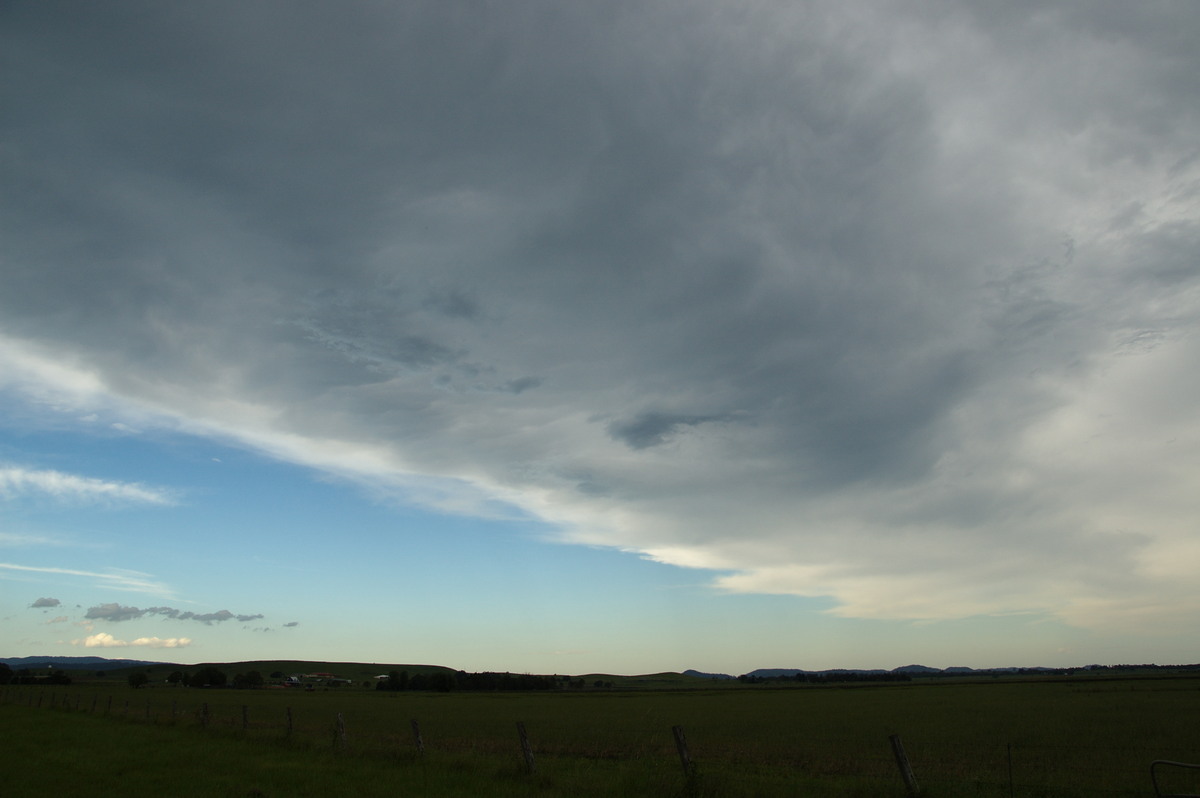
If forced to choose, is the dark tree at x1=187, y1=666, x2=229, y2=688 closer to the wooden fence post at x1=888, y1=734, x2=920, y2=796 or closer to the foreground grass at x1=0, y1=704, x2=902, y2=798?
the foreground grass at x1=0, y1=704, x2=902, y2=798

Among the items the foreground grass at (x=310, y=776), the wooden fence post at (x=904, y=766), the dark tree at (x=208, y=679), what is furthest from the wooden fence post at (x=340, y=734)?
the dark tree at (x=208, y=679)

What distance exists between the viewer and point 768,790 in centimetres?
1468

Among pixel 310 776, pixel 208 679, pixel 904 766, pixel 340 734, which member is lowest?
pixel 208 679

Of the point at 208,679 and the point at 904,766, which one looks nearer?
the point at 904,766

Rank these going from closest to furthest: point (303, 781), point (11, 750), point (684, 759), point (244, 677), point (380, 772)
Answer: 1. point (684, 759)
2. point (303, 781)
3. point (380, 772)
4. point (11, 750)
5. point (244, 677)

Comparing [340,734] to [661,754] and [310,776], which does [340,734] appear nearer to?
[310,776]

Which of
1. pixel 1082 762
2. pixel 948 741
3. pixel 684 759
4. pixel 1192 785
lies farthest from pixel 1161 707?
pixel 684 759

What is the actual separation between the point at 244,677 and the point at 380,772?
172772 mm

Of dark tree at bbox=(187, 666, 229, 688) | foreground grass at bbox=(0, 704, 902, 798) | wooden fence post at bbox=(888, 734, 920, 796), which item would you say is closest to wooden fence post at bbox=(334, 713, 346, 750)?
foreground grass at bbox=(0, 704, 902, 798)

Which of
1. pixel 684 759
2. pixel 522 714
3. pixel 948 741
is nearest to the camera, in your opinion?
pixel 684 759

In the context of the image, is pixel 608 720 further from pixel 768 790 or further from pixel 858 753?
pixel 768 790

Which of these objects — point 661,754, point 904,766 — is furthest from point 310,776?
point 661,754

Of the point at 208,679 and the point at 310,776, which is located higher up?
the point at 310,776

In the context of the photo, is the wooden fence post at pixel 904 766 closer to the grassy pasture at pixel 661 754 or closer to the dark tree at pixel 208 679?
the grassy pasture at pixel 661 754
